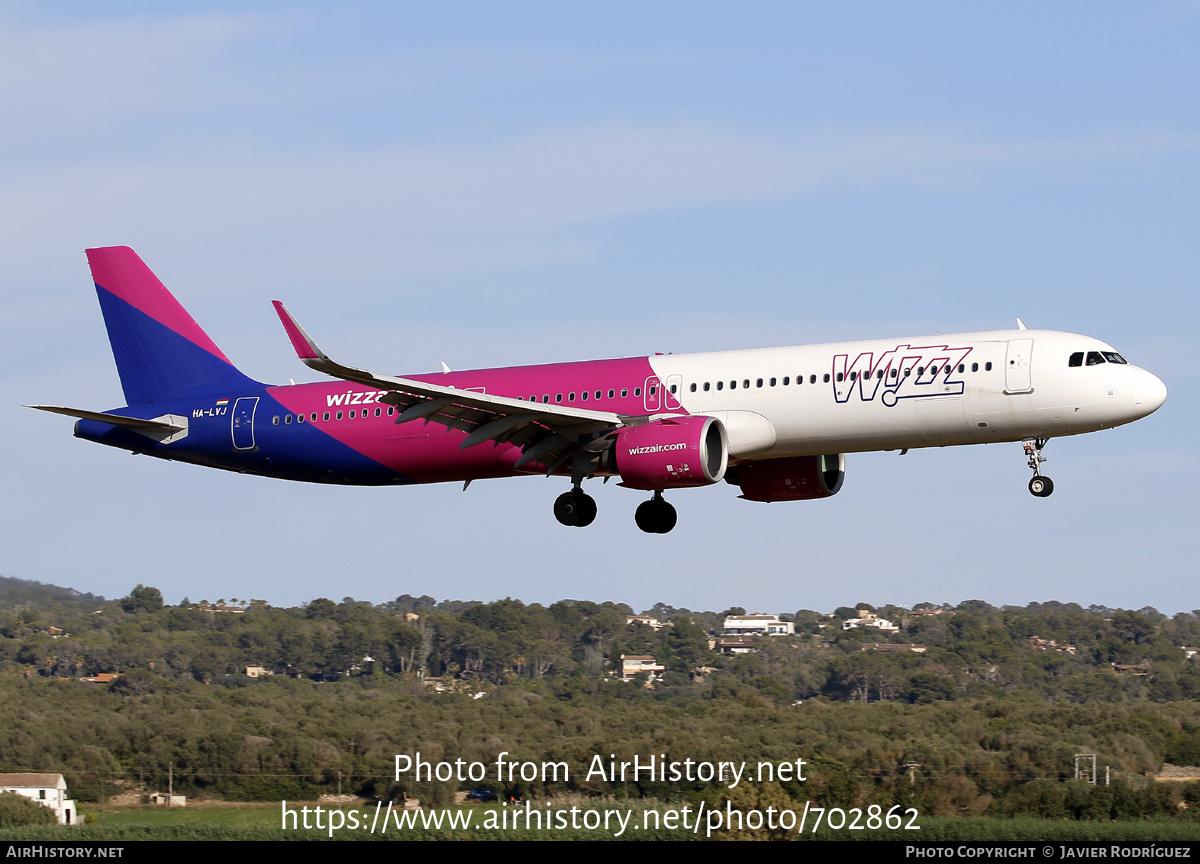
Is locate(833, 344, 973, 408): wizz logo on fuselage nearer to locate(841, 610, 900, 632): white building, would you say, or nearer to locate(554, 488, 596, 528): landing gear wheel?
locate(554, 488, 596, 528): landing gear wheel

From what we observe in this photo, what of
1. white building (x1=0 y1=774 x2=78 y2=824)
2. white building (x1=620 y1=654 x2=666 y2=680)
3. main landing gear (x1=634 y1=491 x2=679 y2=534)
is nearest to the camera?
main landing gear (x1=634 y1=491 x2=679 y2=534)

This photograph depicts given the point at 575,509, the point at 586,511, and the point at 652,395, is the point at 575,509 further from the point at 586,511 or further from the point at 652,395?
the point at 652,395

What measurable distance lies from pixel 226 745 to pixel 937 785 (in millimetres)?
25036

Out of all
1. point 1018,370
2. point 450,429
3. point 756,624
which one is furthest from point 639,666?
point 1018,370

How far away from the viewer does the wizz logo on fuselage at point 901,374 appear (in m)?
36.2

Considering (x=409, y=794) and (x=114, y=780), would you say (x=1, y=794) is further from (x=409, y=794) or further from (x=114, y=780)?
(x=409, y=794)

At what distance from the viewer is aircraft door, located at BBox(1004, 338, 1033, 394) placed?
35781 millimetres

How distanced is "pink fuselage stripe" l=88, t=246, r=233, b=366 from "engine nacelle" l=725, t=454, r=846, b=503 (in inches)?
658

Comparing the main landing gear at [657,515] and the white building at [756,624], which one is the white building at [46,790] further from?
the white building at [756,624]

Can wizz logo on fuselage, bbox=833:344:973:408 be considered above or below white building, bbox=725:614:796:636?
above

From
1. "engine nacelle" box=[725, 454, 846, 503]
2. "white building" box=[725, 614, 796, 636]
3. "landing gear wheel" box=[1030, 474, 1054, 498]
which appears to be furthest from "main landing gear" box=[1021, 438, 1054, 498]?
"white building" box=[725, 614, 796, 636]

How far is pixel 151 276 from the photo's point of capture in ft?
154

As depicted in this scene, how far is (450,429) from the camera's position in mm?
40375

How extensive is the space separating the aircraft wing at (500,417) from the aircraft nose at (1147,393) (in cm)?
1157
